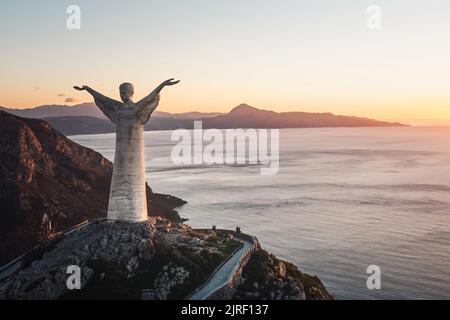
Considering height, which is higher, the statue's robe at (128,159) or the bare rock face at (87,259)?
the statue's robe at (128,159)

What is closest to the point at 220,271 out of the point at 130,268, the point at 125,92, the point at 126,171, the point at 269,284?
the point at 269,284

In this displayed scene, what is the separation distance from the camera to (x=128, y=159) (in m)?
37.0

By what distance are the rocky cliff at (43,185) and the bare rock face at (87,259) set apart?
61.6 feet

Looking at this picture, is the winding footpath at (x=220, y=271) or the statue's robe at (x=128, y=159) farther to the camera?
the statue's robe at (x=128, y=159)

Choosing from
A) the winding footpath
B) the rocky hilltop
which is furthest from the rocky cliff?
the rocky hilltop

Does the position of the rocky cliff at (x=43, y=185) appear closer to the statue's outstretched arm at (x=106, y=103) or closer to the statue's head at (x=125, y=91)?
the statue's outstretched arm at (x=106, y=103)

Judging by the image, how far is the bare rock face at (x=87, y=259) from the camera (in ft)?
113

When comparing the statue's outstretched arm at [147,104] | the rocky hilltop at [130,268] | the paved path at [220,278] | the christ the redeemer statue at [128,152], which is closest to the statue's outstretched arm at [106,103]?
the christ the redeemer statue at [128,152]

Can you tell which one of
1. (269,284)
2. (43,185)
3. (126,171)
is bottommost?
(269,284)

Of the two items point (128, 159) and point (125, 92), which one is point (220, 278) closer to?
point (128, 159)

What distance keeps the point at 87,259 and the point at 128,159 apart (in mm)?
7864

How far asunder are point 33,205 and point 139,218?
1301 inches
